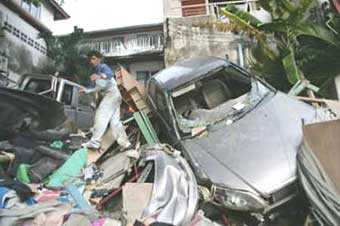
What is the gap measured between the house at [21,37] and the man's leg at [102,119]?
23.4ft

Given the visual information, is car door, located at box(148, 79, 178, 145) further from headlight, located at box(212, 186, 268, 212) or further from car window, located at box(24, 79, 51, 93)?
car window, located at box(24, 79, 51, 93)

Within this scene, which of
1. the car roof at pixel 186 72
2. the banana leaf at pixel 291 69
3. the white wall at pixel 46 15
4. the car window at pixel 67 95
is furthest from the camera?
the white wall at pixel 46 15

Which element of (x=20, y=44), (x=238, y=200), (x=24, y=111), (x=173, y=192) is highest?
(x=20, y=44)

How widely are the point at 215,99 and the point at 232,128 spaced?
4.78 ft

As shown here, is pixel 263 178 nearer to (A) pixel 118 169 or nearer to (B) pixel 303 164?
(B) pixel 303 164

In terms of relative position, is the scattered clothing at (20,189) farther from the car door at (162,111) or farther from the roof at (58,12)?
the roof at (58,12)

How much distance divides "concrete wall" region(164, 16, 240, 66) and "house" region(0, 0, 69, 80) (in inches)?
171

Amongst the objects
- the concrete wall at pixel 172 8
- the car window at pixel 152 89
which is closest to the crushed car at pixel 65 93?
the car window at pixel 152 89

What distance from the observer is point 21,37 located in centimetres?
1405

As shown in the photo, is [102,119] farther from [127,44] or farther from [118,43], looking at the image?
[118,43]

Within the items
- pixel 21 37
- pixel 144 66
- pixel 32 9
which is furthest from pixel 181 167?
pixel 32 9

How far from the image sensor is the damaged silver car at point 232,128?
451cm

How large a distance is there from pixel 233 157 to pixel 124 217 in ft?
5.13

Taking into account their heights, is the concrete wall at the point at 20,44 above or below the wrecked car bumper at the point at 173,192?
above
